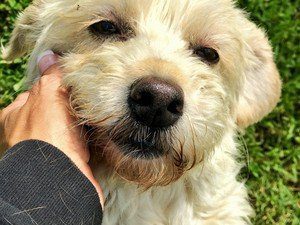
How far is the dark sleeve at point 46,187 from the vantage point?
2262 millimetres

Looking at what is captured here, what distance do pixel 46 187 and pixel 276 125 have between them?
8.90ft

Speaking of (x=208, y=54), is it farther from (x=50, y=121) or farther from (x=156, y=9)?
(x=50, y=121)

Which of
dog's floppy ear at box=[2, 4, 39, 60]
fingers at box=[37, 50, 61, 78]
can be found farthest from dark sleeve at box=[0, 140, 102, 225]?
dog's floppy ear at box=[2, 4, 39, 60]

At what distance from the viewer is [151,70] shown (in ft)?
7.97

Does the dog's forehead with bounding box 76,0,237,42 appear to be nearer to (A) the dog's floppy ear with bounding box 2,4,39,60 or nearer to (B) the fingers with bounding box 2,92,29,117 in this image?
(A) the dog's floppy ear with bounding box 2,4,39,60

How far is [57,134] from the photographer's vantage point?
2.52m

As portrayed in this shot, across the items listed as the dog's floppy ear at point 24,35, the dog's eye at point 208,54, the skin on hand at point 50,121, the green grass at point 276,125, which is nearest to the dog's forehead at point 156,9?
the dog's eye at point 208,54

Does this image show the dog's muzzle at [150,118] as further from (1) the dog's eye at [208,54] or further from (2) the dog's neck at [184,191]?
(1) the dog's eye at [208,54]

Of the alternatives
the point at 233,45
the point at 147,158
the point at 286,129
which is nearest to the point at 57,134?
the point at 147,158

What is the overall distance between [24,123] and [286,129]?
2.57 meters

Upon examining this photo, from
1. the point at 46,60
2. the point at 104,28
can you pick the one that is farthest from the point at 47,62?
the point at 104,28

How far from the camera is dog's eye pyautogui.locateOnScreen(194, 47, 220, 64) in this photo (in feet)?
9.55

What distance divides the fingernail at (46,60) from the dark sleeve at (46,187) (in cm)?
49

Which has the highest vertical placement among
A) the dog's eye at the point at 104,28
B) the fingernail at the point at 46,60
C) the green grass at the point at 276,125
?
the dog's eye at the point at 104,28
